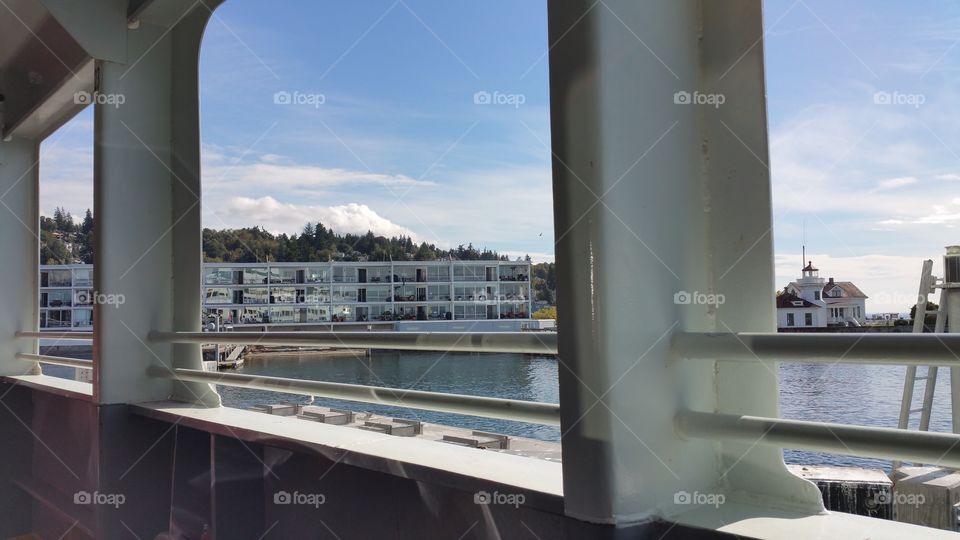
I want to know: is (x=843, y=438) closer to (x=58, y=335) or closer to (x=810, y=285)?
(x=810, y=285)

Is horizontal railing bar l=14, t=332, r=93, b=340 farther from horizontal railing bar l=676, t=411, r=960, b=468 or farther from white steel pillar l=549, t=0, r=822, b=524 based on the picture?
horizontal railing bar l=676, t=411, r=960, b=468

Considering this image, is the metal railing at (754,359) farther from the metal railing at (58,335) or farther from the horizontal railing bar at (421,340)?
the metal railing at (58,335)

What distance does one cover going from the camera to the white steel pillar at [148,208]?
295 centimetres

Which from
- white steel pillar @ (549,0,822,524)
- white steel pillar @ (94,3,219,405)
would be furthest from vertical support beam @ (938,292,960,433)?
white steel pillar @ (94,3,219,405)

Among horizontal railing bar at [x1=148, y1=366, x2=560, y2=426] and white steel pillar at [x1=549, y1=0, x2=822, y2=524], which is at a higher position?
white steel pillar at [x1=549, y1=0, x2=822, y2=524]

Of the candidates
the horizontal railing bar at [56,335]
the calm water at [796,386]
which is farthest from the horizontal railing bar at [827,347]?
the horizontal railing bar at [56,335]

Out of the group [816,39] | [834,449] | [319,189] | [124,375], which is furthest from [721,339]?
[319,189]

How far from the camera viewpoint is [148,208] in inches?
121

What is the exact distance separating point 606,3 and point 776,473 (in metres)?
0.84

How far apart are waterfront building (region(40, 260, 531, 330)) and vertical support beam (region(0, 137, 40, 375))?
3.62 meters

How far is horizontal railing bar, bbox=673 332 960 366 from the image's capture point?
2.66ft

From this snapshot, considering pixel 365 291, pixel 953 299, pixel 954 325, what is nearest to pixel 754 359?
pixel 953 299

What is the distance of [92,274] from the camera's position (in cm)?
299

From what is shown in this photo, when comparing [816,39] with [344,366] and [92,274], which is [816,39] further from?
[344,366]
